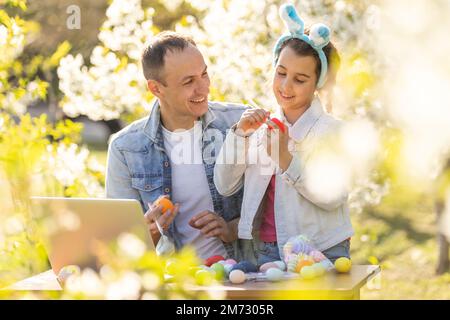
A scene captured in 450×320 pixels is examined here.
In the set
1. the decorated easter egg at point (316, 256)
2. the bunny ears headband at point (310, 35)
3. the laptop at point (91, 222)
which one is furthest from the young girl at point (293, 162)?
the laptop at point (91, 222)

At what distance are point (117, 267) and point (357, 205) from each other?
4821mm

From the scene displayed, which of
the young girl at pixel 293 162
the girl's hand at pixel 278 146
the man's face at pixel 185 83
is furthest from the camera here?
the man's face at pixel 185 83

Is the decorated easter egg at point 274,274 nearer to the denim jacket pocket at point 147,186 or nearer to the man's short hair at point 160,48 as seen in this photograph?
the denim jacket pocket at point 147,186

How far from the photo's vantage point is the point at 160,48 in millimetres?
3268

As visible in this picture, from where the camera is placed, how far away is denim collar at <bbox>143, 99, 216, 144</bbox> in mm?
3246

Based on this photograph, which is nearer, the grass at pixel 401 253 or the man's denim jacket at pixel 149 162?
the man's denim jacket at pixel 149 162

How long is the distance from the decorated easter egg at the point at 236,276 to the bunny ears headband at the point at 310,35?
0.80m

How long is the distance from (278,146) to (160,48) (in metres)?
0.88

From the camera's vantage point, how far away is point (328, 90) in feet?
9.56

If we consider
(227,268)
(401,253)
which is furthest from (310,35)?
(401,253)

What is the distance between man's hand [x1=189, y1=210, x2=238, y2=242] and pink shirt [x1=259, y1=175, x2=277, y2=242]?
151mm

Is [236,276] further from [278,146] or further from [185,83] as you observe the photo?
[185,83]

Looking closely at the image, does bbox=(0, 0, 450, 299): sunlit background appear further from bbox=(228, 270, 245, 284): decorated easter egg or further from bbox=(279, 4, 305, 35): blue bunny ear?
bbox=(228, 270, 245, 284): decorated easter egg

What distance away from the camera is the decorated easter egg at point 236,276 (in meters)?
2.30
